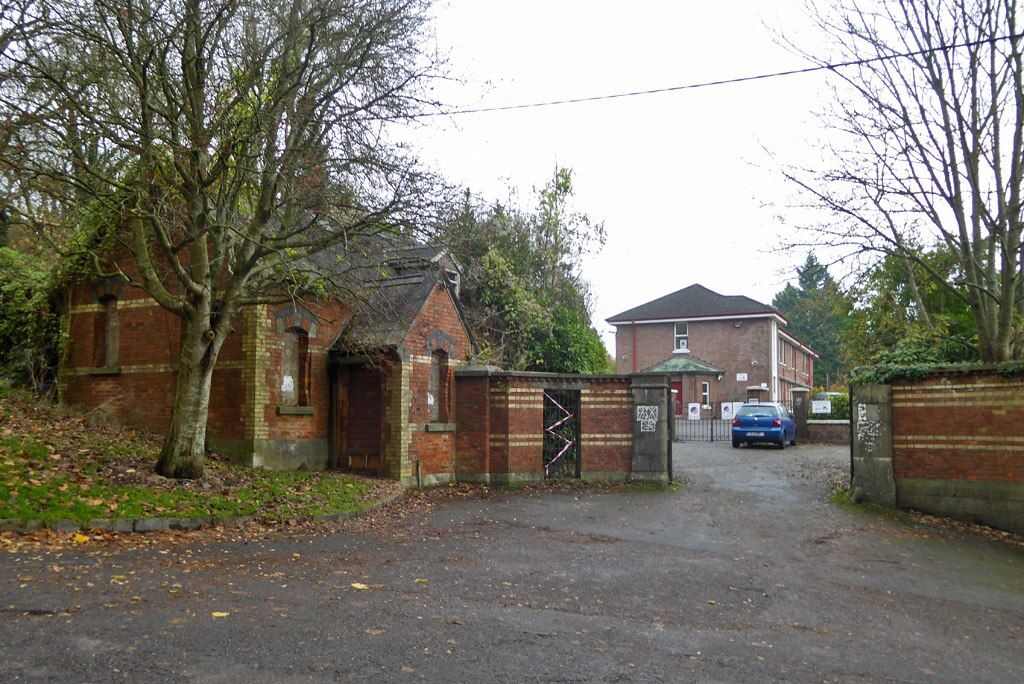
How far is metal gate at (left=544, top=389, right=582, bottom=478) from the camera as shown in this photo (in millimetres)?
18438

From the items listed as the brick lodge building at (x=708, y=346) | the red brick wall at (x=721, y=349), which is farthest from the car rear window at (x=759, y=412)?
the red brick wall at (x=721, y=349)

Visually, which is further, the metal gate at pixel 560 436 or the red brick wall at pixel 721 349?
the red brick wall at pixel 721 349

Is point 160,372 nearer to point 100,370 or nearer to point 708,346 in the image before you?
point 100,370

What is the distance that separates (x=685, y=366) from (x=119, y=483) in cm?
3604

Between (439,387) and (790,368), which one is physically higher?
(790,368)

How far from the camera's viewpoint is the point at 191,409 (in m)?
13.0

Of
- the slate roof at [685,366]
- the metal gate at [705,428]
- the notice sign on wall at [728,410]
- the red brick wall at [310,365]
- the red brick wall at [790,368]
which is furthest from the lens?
the red brick wall at [790,368]

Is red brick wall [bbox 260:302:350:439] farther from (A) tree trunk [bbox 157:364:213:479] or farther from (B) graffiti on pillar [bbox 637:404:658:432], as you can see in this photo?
(B) graffiti on pillar [bbox 637:404:658:432]

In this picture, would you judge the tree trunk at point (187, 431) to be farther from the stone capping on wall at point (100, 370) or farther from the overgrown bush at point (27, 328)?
the overgrown bush at point (27, 328)

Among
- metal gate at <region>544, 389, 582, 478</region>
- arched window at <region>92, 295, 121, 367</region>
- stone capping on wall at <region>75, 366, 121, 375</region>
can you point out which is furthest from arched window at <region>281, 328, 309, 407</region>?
metal gate at <region>544, 389, 582, 478</region>

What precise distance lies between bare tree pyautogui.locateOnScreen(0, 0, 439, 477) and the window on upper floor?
35763mm

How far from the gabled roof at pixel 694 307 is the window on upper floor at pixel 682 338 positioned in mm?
672

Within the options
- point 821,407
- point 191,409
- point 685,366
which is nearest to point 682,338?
point 685,366

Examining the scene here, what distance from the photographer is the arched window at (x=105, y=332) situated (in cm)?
1809
